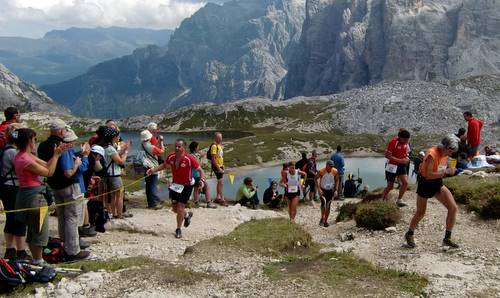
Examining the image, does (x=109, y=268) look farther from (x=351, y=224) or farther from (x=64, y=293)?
(x=351, y=224)

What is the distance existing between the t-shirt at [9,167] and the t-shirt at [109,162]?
14.5 ft

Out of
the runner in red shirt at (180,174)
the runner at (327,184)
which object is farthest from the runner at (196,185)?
the runner at (327,184)

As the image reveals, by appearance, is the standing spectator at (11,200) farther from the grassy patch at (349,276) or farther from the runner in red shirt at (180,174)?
the grassy patch at (349,276)

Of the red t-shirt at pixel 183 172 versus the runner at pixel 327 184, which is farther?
the runner at pixel 327 184

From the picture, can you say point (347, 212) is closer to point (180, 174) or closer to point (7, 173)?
point (180, 174)

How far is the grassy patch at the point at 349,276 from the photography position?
31.8 ft

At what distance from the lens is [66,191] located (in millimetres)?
11414

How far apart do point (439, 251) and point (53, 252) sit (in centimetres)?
996

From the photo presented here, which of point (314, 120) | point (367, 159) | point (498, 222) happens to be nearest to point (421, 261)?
point (498, 222)

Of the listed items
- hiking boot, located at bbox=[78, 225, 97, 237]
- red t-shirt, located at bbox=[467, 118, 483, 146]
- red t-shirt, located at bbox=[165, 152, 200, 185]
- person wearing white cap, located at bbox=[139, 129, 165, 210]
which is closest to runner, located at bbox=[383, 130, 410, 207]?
red t-shirt, located at bbox=[467, 118, 483, 146]

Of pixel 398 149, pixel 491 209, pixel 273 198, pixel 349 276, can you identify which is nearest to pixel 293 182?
pixel 398 149

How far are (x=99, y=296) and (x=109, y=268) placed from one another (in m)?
1.31

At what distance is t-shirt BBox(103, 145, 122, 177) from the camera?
15.8 m

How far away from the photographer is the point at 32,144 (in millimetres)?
10211
